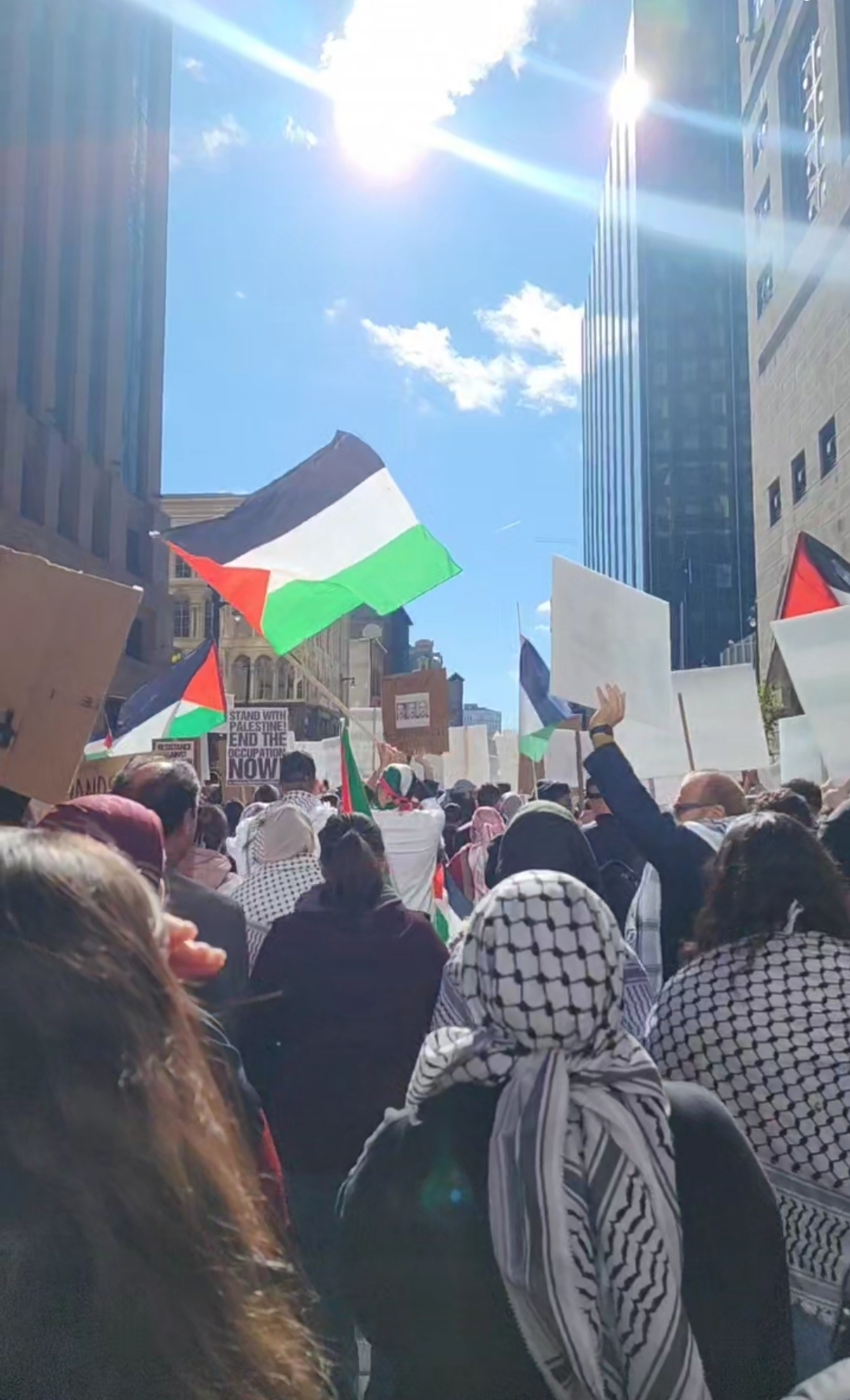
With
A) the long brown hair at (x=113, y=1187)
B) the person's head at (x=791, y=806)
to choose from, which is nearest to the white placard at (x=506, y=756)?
the person's head at (x=791, y=806)

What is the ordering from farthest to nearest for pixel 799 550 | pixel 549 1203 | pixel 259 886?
1. pixel 799 550
2. pixel 259 886
3. pixel 549 1203

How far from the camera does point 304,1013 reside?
3100 millimetres

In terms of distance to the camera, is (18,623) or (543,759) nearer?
(18,623)

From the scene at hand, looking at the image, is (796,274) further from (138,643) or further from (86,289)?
(138,643)

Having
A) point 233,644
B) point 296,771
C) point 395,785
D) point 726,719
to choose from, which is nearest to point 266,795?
point 296,771

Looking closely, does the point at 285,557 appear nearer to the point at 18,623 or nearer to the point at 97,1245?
the point at 18,623

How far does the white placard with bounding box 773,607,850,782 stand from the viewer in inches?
212

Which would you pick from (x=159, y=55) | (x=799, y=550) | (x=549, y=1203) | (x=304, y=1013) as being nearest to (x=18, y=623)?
(x=304, y=1013)

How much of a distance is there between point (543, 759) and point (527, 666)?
1.55 m

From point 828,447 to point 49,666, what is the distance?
28286 mm

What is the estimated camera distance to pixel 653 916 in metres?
3.71

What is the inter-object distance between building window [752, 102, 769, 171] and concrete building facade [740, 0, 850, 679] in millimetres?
54

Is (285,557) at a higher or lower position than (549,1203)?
higher

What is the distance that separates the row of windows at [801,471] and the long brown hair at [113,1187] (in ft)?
93.0
